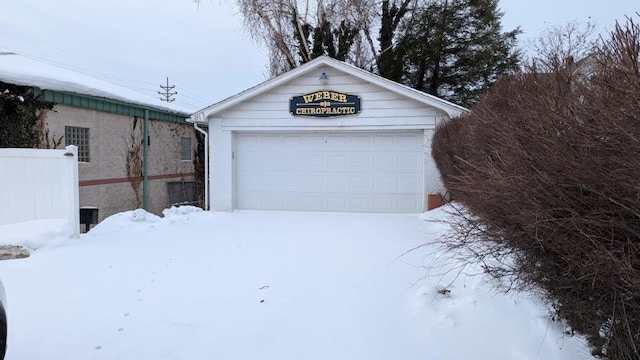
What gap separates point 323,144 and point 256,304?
6.73 m

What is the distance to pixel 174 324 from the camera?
350cm

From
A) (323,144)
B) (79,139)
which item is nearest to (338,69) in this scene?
(323,144)

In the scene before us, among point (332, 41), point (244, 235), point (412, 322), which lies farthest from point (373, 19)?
point (412, 322)

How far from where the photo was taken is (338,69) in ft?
32.5

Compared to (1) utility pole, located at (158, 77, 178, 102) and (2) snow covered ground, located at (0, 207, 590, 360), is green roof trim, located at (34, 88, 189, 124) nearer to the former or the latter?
(2) snow covered ground, located at (0, 207, 590, 360)

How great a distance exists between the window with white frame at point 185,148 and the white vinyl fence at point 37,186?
29.8 ft

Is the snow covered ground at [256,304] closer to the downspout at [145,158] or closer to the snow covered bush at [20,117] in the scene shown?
the snow covered bush at [20,117]

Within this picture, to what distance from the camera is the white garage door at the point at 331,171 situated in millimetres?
10016

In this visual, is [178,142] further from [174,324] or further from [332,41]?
[174,324]

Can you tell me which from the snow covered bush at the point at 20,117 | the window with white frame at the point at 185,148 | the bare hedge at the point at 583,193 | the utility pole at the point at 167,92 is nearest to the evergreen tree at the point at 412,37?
the window with white frame at the point at 185,148

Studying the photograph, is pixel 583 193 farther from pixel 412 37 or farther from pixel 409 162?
pixel 412 37

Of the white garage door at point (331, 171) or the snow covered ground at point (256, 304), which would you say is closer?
the snow covered ground at point (256, 304)

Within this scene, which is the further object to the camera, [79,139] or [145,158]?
[145,158]

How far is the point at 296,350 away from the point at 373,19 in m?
19.2
